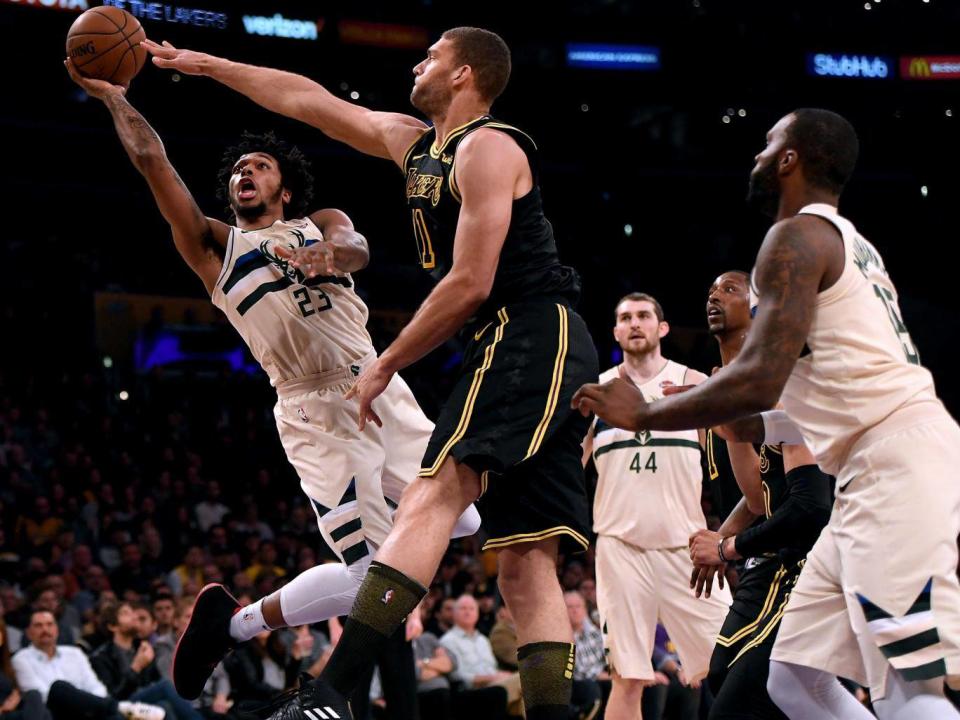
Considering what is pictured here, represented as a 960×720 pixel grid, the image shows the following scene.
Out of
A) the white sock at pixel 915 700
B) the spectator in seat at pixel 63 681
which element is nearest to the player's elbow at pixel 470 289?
the white sock at pixel 915 700

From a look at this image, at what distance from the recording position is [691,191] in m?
25.8

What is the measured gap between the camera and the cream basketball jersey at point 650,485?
712 cm

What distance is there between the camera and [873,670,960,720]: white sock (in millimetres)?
3229

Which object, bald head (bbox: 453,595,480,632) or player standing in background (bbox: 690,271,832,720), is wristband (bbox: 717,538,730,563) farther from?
bald head (bbox: 453,595,480,632)

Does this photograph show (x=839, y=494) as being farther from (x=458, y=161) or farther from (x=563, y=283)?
(x=458, y=161)

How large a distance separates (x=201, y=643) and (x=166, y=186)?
6.67 ft

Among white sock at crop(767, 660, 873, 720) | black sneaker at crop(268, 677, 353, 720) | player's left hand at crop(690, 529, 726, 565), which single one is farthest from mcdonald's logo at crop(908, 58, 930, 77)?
black sneaker at crop(268, 677, 353, 720)

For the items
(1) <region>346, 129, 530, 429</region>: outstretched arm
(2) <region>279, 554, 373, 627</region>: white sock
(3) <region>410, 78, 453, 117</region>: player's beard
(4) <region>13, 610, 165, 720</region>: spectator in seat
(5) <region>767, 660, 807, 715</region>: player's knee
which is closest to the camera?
(5) <region>767, 660, 807, 715</region>: player's knee

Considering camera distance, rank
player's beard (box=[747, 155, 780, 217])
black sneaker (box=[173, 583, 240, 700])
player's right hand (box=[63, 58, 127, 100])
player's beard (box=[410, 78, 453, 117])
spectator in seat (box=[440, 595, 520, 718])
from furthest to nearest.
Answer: spectator in seat (box=[440, 595, 520, 718]) → black sneaker (box=[173, 583, 240, 700]) → player's right hand (box=[63, 58, 127, 100]) → player's beard (box=[410, 78, 453, 117]) → player's beard (box=[747, 155, 780, 217])

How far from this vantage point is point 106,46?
17.6ft

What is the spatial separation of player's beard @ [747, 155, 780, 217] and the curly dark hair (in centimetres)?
284

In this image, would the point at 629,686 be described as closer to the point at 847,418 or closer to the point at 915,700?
the point at 915,700

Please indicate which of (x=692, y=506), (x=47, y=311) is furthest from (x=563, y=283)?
(x=47, y=311)

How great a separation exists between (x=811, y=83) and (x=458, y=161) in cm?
2062
